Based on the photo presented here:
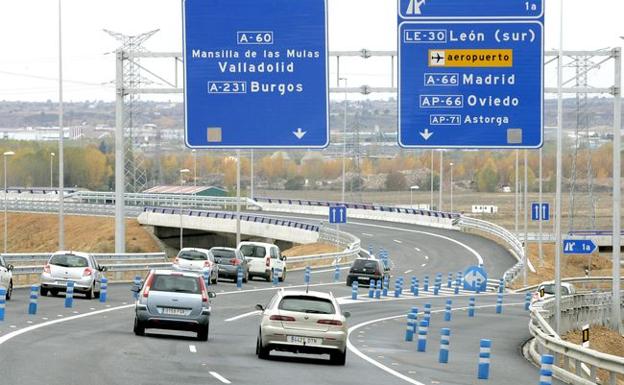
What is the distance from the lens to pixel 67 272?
144 ft

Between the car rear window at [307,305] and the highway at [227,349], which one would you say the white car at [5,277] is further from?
the car rear window at [307,305]

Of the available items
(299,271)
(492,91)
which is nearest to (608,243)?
(299,271)

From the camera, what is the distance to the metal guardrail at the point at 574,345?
71.9ft

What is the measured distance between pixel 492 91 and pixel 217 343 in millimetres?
10334

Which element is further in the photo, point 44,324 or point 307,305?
point 44,324

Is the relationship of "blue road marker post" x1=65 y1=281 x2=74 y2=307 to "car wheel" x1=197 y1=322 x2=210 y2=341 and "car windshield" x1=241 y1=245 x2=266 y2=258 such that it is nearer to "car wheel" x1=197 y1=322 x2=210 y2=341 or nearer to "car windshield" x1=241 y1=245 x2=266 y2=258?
"car wheel" x1=197 y1=322 x2=210 y2=341

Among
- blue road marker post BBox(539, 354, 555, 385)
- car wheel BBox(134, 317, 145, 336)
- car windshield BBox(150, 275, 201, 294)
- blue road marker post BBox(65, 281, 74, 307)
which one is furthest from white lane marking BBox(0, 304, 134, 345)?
blue road marker post BBox(539, 354, 555, 385)

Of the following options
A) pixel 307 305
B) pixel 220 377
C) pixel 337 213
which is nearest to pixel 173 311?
pixel 307 305

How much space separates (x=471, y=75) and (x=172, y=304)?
10.7 m

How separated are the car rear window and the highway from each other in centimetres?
98

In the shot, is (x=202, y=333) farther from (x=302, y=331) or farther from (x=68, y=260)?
(x=68, y=260)

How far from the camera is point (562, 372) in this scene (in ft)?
80.8

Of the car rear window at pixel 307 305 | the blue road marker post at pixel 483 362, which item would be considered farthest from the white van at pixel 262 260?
the blue road marker post at pixel 483 362

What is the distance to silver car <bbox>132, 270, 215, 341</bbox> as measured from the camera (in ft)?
97.5
